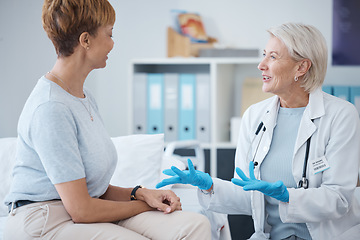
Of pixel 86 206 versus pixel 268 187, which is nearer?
pixel 86 206

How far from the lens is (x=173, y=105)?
2840 millimetres

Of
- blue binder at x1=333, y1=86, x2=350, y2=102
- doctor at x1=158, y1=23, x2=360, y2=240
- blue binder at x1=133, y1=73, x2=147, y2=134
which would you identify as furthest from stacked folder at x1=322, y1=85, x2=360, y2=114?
doctor at x1=158, y1=23, x2=360, y2=240

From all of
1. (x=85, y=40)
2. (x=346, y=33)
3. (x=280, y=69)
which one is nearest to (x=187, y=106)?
(x=346, y=33)

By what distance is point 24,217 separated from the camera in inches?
46.6

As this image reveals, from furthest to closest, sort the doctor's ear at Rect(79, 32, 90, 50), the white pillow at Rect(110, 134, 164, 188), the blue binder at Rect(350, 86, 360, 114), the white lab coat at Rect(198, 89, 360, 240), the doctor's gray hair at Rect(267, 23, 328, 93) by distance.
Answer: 1. the blue binder at Rect(350, 86, 360, 114)
2. the white pillow at Rect(110, 134, 164, 188)
3. the doctor's gray hair at Rect(267, 23, 328, 93)
4. the white lab coat at Rect(198, 89, 360, 240)
5. the doctor's ear at Rect(79, 32, 90, 50)

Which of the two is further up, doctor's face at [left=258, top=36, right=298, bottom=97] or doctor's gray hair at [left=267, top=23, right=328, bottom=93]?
doctor's gray hair at [left=267, top=23, right=328, bottom=93]

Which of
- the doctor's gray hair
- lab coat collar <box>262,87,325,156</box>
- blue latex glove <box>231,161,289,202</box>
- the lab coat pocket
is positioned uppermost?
the doctor's gray hair

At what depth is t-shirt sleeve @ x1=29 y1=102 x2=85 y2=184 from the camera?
1.16 meters

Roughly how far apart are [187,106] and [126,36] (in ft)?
2.57

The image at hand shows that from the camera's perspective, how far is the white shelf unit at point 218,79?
283 cm

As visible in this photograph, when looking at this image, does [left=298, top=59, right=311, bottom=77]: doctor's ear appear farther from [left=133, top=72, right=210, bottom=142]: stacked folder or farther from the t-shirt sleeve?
[left=133, top=72, right=210, bottom=142]: stacked folder

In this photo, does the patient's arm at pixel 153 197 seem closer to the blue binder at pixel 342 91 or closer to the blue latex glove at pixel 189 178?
the blue latex glove at pixel 189 178

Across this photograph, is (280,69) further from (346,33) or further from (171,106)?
(346,33)

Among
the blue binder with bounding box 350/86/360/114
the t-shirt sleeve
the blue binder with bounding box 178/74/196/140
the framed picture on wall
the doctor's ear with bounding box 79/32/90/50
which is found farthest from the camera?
the framed picture on wall
